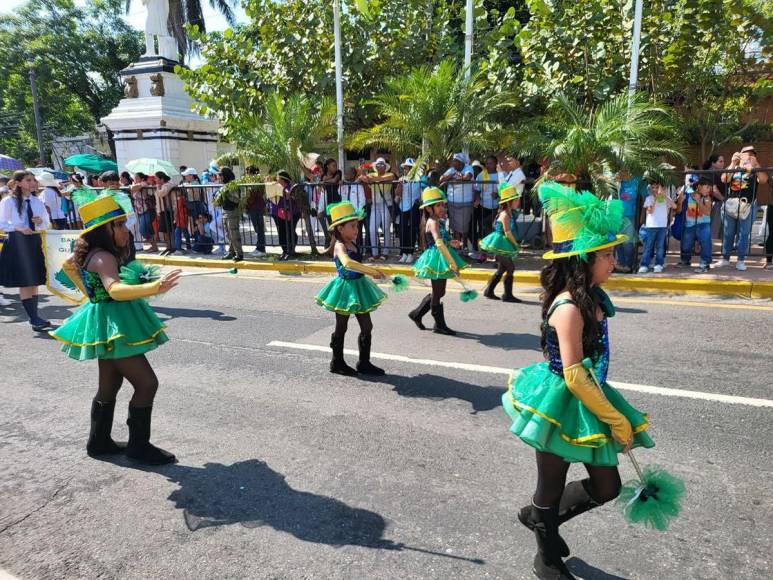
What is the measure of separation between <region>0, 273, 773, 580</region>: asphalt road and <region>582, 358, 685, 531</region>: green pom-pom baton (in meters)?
0.39

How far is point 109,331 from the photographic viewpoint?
3.73 m

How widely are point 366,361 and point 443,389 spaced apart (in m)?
0.87

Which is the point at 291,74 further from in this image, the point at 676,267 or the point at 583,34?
the point at 676,267

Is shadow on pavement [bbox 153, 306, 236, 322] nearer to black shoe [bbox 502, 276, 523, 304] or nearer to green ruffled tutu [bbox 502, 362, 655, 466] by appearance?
black shoe [bbox 502, 276, 523, 304]

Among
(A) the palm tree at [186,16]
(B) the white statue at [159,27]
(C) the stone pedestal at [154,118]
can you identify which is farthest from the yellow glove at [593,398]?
(A) the palm tree at [186,16]

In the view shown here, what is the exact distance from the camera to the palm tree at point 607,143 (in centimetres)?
968

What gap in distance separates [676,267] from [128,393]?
29.8 ft

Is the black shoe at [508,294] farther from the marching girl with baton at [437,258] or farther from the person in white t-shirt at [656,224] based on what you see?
the person in white t-shirt at [656,224]

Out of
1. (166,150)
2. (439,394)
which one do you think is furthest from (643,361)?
(166,150)

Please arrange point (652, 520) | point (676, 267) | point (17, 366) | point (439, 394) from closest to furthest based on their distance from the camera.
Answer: point (652, 520), point (439, 394), point (17, 366), point (676, 267)

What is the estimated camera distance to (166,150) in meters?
19.7

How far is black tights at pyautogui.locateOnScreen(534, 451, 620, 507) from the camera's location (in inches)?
105

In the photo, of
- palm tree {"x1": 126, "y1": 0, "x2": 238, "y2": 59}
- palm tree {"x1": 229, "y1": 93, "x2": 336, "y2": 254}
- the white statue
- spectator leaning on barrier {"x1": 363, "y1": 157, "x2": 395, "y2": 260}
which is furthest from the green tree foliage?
spectator leaning on barrier {"x1": 363, "y1": 157, "x2": 395, "y2": 260}

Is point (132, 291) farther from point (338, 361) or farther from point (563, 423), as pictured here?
point (563, 423)
